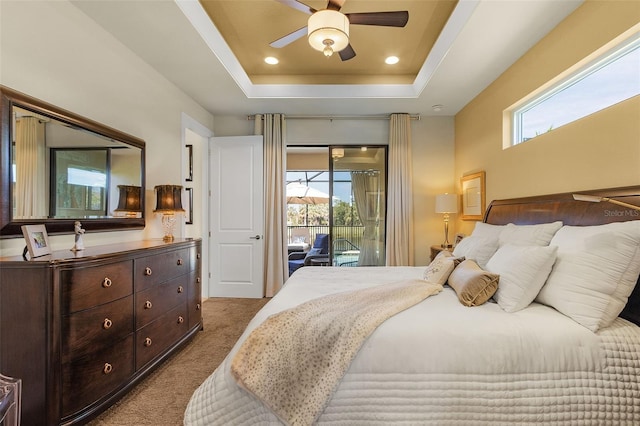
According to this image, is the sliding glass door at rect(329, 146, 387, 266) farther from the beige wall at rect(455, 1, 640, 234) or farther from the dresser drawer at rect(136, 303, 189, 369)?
the dresser drawer at rect(136, 303, 189, 369)

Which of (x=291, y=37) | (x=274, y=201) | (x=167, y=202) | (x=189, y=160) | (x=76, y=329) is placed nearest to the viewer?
(x=76, y=329)

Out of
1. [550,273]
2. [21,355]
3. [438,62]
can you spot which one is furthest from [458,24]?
[21,355]

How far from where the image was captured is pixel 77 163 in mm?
2107

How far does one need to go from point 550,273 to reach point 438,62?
229 cm

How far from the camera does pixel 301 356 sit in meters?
1.29

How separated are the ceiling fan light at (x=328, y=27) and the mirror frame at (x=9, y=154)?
179 centimetres

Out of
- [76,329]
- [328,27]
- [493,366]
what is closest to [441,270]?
[493,366]

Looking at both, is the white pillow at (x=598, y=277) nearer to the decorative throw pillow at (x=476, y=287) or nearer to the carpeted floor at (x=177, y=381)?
the decorative throw pillow at (x=476, y=287)

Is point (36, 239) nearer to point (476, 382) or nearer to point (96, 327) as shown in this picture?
point (96, 327)

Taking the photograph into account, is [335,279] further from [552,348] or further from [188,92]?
[188,92]

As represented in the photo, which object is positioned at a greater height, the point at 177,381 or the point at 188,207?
the point at 188,207

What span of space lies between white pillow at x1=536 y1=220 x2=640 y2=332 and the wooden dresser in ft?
8.35

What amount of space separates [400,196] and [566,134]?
2187 mm

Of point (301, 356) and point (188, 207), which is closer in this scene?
point (301, 356)
